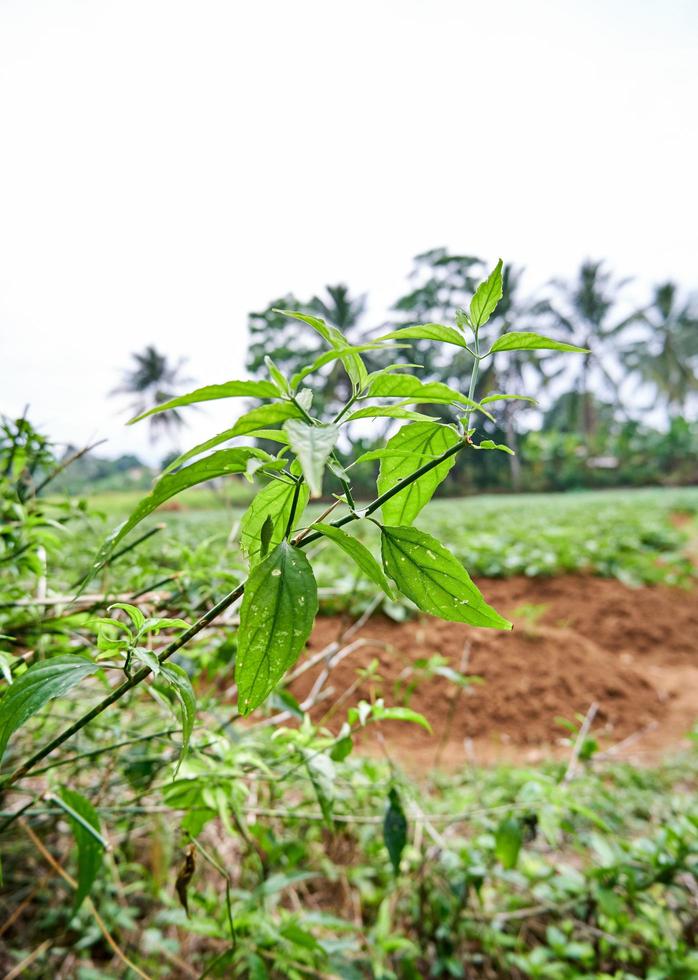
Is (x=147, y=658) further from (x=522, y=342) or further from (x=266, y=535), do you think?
(x=522, y=342)

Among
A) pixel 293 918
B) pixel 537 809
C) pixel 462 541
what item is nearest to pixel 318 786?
pixel 293 918

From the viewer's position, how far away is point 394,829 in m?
0.64

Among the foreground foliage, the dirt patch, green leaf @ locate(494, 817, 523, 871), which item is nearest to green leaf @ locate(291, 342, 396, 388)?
the foreground foliage

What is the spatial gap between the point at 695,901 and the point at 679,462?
17977mm

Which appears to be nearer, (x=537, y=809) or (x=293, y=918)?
(x=293, y=918)

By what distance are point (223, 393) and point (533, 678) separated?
251 cm

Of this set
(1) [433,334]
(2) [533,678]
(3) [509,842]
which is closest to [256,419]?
(1) [433,334]

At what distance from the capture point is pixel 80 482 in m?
1.06

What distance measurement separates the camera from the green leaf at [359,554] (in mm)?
275

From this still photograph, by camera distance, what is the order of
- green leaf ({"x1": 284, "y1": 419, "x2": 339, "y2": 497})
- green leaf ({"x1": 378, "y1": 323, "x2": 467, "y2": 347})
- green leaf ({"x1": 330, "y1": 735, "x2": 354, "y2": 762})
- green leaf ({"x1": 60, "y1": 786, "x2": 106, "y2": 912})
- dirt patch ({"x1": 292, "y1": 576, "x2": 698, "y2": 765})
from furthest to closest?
dirt patch ({"x1": 292, "y1": 576, "x2": 698, "y2": 765}), green leaf ({"x1": 330, "y1": 735, "x2": 354, "y2": 762}), green leaf ({"x1": 60, "y1": 786, "x2": 106, "y2": 912}), green leaf ({"x1": 378, "y1": 323, "x2": 467, "y2": 347}), green leaf ({"x1": 284, "y1": 419, "x2": 339, "y2": 497})

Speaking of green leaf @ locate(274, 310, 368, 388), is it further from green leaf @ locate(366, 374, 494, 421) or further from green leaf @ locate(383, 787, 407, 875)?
green leaf @ locate(383, 787, 407, 875)

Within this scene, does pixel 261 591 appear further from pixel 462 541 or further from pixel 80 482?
pixel 462 541

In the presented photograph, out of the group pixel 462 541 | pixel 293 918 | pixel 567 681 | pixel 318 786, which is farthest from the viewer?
pixel 462 541

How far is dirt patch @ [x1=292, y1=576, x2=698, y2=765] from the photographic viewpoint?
6.59ft
